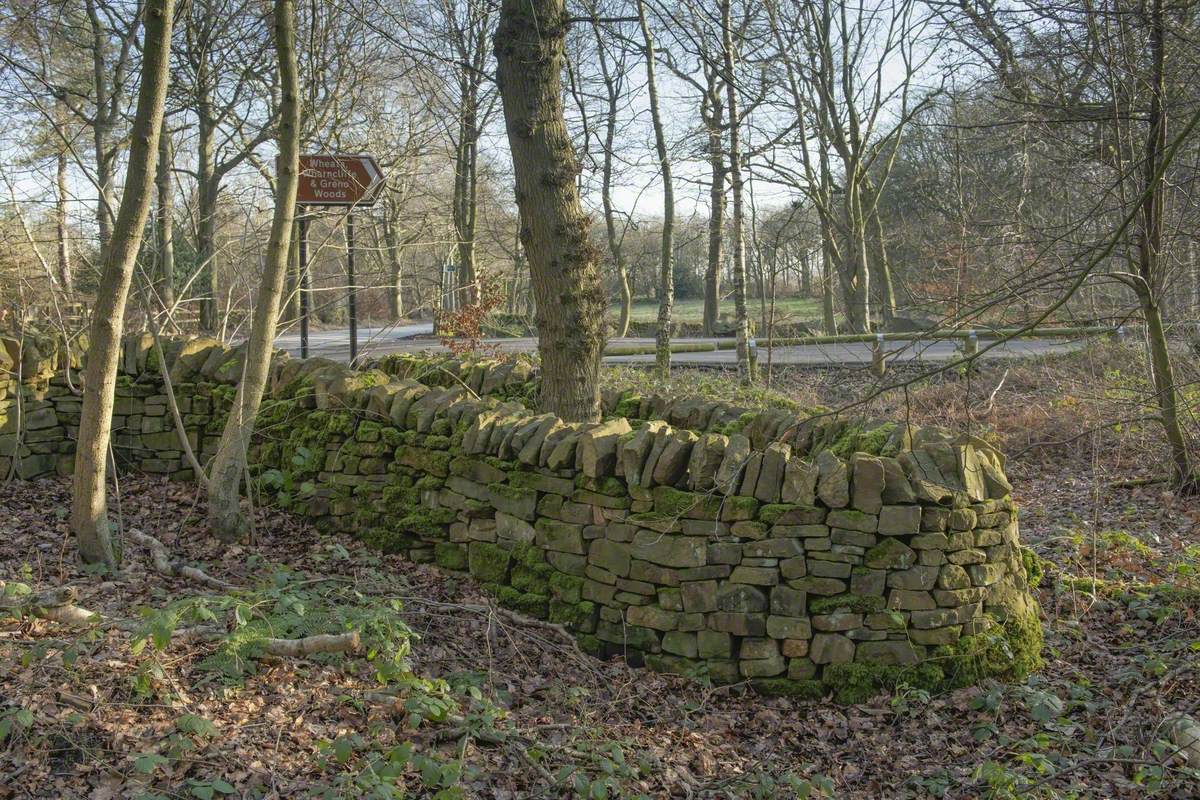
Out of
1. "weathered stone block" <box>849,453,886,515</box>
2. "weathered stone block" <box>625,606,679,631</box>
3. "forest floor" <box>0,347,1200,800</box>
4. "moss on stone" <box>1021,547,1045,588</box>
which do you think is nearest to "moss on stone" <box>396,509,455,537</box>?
"forest floor" <box>0,347,1200,800</box>

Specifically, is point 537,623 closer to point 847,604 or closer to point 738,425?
point 847,604

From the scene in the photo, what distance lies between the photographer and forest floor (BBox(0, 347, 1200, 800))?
3.26 meters

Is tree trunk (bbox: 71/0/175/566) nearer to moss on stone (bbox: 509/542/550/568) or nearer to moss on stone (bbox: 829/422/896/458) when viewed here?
moss on stone (bbox: 509/542/550/568)

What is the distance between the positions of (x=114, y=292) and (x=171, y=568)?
5.22 ft

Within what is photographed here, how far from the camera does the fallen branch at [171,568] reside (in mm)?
5121

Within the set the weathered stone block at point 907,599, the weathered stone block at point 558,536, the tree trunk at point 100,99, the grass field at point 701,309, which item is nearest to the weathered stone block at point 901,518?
the weathered stone block at point 907,599

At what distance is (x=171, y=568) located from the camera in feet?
17.4

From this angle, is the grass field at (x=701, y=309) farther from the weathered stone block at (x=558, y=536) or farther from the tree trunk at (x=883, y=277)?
the weathered stone block at (x=558, y=536)

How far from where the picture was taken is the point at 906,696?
4641mm

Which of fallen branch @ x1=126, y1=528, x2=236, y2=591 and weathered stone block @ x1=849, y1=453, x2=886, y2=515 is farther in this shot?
fallen branch @ x1=126, y1=528, x2=236, y2=591

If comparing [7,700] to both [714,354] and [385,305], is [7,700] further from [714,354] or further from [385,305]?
[385,305]

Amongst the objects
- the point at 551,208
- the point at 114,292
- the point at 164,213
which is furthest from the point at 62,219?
the point at 164,213

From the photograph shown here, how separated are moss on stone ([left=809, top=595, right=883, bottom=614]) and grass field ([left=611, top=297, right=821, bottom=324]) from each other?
62.6 feet

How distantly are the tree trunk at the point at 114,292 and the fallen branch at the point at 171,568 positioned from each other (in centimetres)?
27
